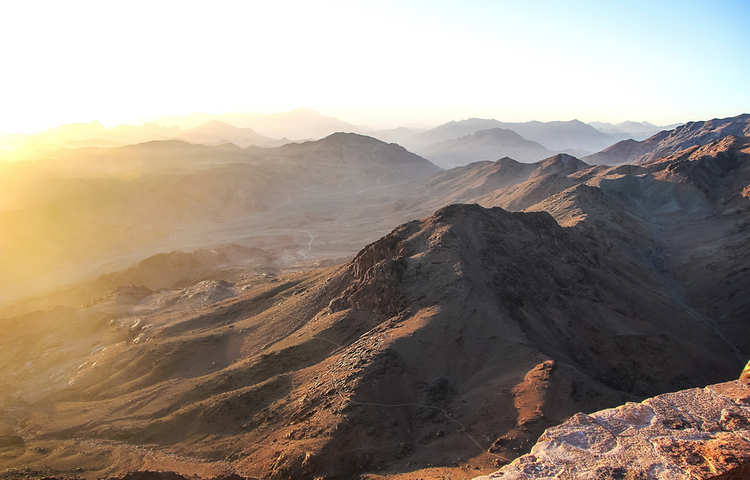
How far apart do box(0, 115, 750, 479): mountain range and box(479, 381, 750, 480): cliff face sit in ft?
8.03

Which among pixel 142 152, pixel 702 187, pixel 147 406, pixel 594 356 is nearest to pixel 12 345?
pixel 147 406

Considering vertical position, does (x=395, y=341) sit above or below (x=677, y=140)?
below

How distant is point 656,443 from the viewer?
8391 millimetres

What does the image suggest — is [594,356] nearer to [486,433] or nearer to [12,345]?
[486,433]

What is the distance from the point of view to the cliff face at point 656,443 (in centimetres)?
770

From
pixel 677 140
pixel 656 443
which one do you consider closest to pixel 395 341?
pixel 656 443

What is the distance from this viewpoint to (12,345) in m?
26.0

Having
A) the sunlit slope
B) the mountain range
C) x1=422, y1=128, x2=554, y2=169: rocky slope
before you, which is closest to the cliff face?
the mountain range

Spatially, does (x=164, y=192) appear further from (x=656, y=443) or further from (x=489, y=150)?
(x=489, y=150)

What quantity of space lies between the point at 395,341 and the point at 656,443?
8339 mm

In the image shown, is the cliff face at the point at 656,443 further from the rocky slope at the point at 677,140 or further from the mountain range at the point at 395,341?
the rocky slope at the point at 677,140

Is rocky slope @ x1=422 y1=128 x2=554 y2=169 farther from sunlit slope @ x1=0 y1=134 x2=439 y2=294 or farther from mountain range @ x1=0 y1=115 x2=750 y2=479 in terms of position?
mountain range @ x1=0 y1=115 x2=750 y2=479

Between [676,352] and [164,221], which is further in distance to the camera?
[164,221]

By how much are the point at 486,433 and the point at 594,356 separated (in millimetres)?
7839
